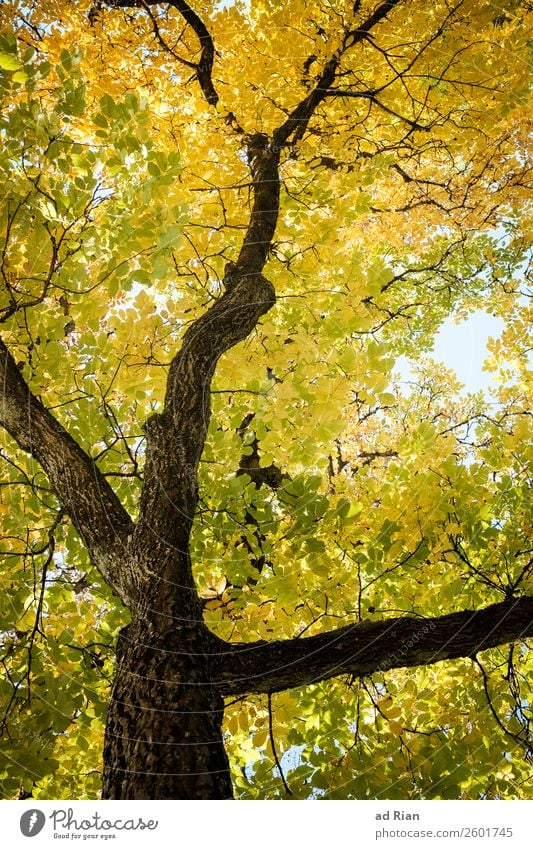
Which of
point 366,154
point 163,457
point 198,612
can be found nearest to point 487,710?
point 198,612

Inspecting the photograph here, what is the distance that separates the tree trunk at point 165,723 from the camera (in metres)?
1.99

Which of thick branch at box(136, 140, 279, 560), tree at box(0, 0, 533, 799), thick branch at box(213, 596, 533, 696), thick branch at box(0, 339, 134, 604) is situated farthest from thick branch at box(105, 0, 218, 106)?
thick branch at box(213, 596, 533, 696)

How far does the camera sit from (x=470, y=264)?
7.24 metres

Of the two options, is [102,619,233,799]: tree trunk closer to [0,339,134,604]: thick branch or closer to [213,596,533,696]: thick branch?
[213,596,533,696]: thick branch

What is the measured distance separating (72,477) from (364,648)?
5.67 feet

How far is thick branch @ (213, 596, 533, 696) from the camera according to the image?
2445mm

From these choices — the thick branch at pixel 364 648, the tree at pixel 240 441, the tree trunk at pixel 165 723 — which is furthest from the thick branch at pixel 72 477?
the thick branch at pixel 364 648

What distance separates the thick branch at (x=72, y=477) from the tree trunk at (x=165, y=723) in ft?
1.15

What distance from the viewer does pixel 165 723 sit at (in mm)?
2084

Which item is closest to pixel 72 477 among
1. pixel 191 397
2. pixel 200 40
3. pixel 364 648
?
pixel 191 397

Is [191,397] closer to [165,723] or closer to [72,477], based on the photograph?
[72,477]

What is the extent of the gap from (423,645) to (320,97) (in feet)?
15.5

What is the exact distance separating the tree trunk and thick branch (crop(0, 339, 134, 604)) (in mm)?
351

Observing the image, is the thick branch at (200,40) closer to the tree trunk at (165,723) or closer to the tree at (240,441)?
the tree at (240,441)
